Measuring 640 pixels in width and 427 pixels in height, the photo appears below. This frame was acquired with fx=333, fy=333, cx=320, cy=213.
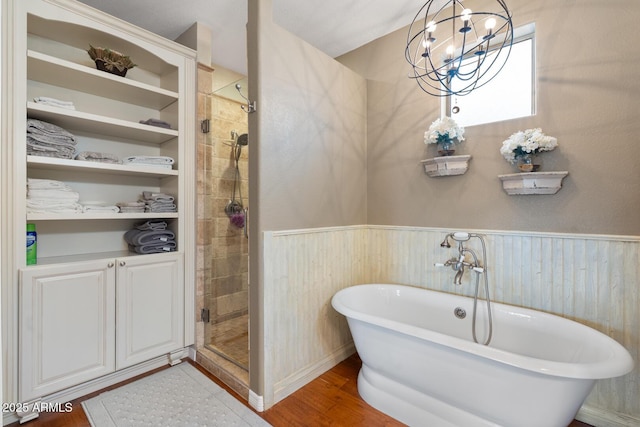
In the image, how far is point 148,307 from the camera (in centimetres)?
233

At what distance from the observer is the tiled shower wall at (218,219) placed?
259 centimetres

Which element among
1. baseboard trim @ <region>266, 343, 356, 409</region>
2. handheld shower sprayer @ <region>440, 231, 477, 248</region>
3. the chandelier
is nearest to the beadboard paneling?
baseboard trim @ <region>266, 343, 356, 409</region>

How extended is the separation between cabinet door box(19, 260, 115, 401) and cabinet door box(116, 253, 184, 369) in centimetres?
6

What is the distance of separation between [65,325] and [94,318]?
0.48ft

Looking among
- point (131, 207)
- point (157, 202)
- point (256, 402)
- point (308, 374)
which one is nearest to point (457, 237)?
point (308, 374)

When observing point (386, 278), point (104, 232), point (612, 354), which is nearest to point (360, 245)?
point (386, 278)

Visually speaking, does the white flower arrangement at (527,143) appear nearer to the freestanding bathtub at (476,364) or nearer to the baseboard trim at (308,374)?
the freestanding bathtub at (476,364)

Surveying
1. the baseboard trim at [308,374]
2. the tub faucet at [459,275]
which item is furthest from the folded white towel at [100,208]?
the tub faucet at [459,275]

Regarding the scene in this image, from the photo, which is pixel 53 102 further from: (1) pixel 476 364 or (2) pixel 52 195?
(1) pixel 476 364

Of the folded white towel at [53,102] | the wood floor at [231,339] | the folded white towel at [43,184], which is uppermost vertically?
the folded white towel at [53,102]

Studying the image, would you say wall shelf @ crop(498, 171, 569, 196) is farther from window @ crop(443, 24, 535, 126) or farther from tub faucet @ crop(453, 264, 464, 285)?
tub faucet @ crop(453, 264, 464, 285)

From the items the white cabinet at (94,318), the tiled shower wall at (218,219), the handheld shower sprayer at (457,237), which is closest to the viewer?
the white cabinet at (94,318)

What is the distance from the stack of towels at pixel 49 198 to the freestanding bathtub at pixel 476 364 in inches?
70.7

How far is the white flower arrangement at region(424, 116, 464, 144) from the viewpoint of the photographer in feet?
7.38
